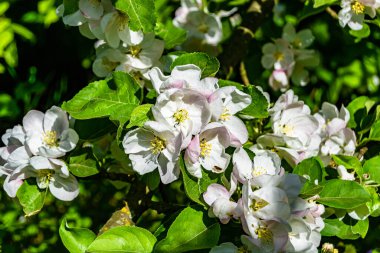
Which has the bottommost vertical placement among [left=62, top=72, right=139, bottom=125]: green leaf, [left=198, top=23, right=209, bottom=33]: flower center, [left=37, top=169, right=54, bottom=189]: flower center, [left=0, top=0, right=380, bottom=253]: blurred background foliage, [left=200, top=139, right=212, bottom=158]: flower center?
[left=0, top=0, right=380, bottom=253]: blurred background foliage

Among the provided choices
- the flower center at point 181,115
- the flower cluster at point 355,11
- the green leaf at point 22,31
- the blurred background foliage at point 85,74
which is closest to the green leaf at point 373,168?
the flower cluster at point 355,11

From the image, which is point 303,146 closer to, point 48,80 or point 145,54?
point 145,54

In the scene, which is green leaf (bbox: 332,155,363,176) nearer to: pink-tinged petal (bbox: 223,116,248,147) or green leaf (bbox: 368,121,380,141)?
green leaf (bbox: 368,121,380,141)

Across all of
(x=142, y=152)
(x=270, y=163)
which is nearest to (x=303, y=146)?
(x=270, y=163)

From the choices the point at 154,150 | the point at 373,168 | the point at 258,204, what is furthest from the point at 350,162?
the point at 154,150

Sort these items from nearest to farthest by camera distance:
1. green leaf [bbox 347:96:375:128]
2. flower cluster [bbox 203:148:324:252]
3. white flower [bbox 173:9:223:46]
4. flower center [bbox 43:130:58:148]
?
1. flower cluster [bbox 203:148:324:252]
2. flower center [bbox 43:130:58:148]
3. green leaf [bbox 347:96:375:128]
4. white flower [bbox 173:9:223:46]

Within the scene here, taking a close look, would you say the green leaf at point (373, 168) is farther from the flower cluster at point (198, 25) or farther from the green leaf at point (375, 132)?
the flower cluster at point (198, 25)

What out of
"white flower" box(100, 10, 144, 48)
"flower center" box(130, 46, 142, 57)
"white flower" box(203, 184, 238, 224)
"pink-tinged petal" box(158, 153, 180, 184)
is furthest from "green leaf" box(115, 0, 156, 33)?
"white flower" box(203, 184, 238, 224)
